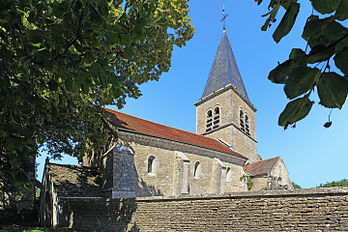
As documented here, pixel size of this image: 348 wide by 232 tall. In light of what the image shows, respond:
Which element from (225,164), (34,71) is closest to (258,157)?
(225,164)

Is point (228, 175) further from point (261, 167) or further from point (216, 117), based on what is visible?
point (216, 117)

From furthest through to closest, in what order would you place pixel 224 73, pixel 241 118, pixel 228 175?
pixel 224 73
pixel 241 118
pixel 228 175

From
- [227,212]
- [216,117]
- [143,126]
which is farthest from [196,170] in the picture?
[227,212]

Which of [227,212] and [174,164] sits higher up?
[174,164]

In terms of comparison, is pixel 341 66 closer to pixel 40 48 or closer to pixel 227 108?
pixel 40 48

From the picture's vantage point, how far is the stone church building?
516 inches

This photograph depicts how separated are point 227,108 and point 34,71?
2359 cm

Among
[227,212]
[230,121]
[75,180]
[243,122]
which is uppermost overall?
[243,122]

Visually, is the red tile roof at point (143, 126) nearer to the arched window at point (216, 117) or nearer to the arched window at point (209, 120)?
the arched window at point (216, 117)

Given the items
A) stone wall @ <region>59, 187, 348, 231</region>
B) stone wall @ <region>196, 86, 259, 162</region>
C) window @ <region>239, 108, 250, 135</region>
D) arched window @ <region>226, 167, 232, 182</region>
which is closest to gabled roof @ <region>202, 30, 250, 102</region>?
stone wall @ <region>196, 86, 259, 162</region>

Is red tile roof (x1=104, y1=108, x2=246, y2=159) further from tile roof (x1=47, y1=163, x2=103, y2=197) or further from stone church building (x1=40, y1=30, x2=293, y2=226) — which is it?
tile roof (x1=47, y1=163, x2=103, y2=197)

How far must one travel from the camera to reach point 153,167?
50.5ft

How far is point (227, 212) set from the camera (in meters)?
7.09

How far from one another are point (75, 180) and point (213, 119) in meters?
17.6
